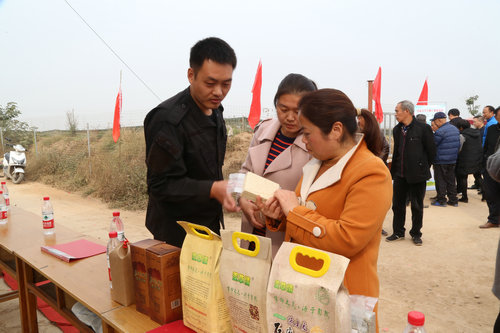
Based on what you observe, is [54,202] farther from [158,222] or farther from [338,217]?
[338,217]

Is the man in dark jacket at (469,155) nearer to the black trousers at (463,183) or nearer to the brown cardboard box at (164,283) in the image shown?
the black trousers at (463,183)

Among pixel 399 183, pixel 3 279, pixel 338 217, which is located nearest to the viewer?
pixel 338 217

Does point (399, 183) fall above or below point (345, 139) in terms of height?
below

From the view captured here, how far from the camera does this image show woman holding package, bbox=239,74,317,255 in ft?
5.77

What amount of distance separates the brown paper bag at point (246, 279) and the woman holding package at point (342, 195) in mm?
267

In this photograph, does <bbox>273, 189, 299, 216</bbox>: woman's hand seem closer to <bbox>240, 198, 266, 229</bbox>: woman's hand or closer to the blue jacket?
<bbox>240, 198, 266, 229</bbox>: woman's hand

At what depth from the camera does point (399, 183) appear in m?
4.90

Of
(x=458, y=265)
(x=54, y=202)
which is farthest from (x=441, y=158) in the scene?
(x=54, y=202)

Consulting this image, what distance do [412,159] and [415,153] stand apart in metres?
0.10

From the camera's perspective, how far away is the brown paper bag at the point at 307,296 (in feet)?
3.12

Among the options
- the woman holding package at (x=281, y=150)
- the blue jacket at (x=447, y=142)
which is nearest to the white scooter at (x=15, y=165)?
the woman holding package at (x=281, y=150)

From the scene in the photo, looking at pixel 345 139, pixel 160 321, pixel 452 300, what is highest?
pixel 345 139

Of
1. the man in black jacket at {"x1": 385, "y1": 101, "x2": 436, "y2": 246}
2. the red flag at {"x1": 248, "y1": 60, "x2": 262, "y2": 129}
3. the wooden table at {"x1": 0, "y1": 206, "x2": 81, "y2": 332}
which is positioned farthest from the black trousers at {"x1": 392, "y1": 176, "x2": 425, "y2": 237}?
the red flag at {"x1": 248, "y1": 60, "x2": 262, "y2": 129}

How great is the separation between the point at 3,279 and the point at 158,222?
315cm
